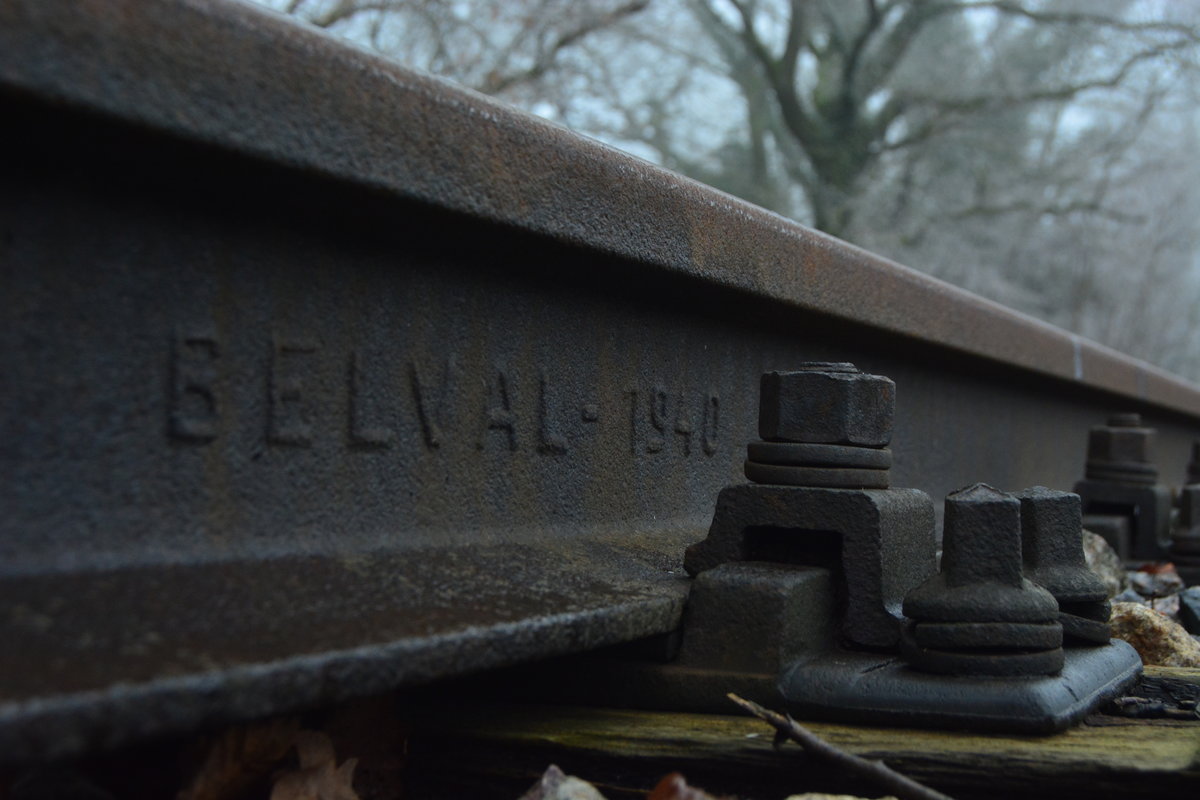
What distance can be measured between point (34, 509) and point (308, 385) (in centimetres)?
42

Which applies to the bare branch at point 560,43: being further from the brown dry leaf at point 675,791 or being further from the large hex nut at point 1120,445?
the brown dry leaf at point 675,791

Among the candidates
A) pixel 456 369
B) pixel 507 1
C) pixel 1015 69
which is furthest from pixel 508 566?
pixel 1015 69

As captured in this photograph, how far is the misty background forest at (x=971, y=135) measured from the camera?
19.2 m

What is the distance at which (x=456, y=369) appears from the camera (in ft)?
5.98

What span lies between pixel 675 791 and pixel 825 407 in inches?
32.6

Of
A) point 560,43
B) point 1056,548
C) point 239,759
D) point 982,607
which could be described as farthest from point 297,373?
point 560,43

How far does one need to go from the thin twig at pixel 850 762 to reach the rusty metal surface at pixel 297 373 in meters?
0.26

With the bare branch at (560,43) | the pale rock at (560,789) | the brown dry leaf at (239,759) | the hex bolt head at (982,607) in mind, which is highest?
the bare branch at (560,43)

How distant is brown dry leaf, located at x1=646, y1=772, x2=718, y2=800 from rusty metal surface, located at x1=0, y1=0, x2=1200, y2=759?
22cm

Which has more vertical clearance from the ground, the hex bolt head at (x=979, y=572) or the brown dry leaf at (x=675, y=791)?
the hex bolt head at (x=979, y=572)

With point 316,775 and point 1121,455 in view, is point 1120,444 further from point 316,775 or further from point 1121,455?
point 316,775

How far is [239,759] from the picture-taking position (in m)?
1.46

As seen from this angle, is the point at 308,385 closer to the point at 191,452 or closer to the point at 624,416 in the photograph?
the point at 191,452

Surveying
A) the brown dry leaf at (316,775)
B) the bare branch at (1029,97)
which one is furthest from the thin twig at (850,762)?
the bare branch at (1029,97)
